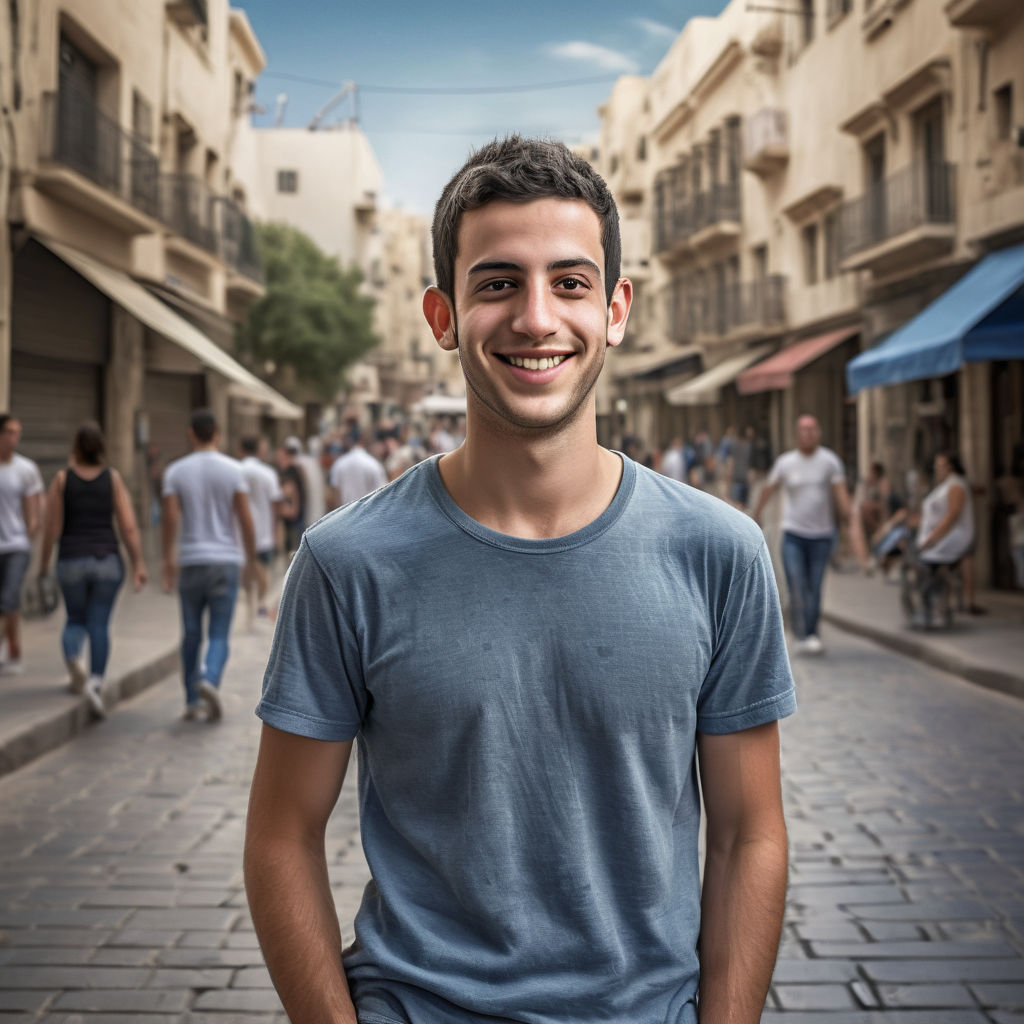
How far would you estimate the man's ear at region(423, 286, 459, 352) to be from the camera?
6.68ft

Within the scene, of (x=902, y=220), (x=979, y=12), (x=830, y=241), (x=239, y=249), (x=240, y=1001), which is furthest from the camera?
(x=239, y=249)

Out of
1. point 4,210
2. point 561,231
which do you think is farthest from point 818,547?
point 561,231

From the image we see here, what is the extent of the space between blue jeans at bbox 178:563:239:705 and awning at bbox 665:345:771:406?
23.5m

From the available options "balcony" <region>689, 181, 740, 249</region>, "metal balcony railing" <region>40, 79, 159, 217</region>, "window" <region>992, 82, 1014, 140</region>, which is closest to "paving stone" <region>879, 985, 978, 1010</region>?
"metal balcony railing" <region>40, 79, 159, 217</region>

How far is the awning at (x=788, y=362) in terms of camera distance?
25125 millimetres

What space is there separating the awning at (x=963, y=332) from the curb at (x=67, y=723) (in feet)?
25.8

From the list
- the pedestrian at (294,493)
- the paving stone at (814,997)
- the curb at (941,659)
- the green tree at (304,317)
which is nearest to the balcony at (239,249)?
the pedestrian at (294,493)

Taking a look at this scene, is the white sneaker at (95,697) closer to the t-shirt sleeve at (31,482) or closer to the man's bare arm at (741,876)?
the t-shirt sleeve at (31,482)

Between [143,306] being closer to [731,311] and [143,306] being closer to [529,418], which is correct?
[731,311]

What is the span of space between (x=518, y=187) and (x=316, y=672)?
0.69 m

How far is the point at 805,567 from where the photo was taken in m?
11.9

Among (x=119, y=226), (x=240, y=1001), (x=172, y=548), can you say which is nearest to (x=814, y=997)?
(x=240, y=1001)

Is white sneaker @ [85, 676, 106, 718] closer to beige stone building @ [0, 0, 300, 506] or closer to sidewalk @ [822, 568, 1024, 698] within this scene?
sidewalk @ [822, 568, 1024, 698]

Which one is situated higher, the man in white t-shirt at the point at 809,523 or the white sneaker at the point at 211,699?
the man in white t-shirt at the point at 809,523
